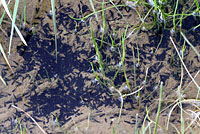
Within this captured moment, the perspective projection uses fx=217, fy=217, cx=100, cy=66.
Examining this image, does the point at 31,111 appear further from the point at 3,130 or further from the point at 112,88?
the point at 112,88

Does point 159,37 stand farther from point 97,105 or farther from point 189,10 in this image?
point 97,105

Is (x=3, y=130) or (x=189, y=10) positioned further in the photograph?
(x=3, y=130)

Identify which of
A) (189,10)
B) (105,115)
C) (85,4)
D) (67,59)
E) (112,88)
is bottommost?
(105,115)

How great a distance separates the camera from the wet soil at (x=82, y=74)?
1.01 meters

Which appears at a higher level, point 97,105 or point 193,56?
point 193,56

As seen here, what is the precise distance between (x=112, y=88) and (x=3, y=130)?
0.59m

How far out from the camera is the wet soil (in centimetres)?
101

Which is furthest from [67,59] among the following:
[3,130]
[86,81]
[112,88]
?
[3,130]

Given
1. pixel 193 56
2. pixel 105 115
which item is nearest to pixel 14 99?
pixel 105 115

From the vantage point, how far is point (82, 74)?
104 cm

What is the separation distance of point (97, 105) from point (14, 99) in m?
0.41

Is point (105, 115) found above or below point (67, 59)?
below

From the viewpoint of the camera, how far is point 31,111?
3.50 ft

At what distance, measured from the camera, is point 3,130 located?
1086 millimetres
